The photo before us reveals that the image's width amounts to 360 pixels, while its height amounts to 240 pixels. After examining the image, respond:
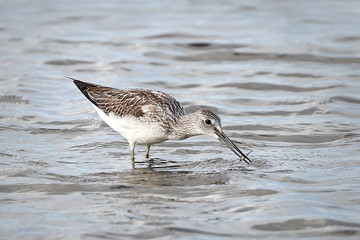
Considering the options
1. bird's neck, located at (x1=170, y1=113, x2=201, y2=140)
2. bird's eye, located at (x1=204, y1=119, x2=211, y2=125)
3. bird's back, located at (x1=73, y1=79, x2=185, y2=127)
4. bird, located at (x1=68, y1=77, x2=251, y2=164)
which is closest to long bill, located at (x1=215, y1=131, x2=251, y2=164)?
bird, located at (x1=68, y1=77, x2=251, y2=164)

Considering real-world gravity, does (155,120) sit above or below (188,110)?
above

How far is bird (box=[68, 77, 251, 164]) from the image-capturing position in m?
9.62

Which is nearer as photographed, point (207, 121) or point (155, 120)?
point (207, 121)

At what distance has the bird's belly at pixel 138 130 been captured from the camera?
31.8 feet

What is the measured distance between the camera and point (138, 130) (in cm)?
977

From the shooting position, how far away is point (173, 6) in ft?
70.7

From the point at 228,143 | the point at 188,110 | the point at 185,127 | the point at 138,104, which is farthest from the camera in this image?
the point at 188,110

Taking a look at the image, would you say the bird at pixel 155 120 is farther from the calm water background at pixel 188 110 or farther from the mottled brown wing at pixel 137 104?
the calm water background at pixel 188 110

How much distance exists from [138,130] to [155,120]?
11.6 inches

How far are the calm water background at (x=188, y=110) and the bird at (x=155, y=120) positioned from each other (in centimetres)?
46

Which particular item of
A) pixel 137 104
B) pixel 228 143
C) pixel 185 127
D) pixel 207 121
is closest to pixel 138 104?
pixel 137 104

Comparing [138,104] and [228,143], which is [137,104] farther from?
[228,143]

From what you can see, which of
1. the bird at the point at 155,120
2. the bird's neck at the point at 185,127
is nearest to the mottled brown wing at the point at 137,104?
the bird at the point at 155,120

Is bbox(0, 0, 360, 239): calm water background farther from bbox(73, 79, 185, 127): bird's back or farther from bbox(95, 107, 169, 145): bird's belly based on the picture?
bbox(73, 79, 185, 127): bird's back
